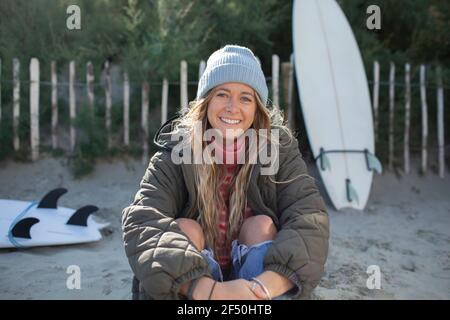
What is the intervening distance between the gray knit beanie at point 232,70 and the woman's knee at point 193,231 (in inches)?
24.5

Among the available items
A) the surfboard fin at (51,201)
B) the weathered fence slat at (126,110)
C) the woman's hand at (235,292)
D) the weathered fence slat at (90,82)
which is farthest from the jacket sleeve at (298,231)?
the weathered fence slat at (90,82)

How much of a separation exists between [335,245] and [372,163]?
5.54 ft

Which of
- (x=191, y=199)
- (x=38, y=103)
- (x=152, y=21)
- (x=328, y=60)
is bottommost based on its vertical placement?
(x=191, y=199)

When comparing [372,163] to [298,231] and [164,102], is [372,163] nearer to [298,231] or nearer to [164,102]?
[164,102]

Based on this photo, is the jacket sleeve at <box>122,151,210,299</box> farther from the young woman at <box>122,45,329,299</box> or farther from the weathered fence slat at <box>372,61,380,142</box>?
the weathered fence slat at <box>372,61,380,142</box>

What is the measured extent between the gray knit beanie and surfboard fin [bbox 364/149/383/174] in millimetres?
3226

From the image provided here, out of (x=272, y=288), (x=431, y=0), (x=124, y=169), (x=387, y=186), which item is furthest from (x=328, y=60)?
(x=272, y=288)

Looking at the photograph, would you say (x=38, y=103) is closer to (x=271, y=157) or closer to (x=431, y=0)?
(x=271, y=157)

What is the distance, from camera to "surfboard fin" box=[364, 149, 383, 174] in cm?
496

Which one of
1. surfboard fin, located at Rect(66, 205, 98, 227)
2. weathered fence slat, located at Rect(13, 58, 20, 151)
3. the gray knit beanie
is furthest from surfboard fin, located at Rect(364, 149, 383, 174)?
weathered fence slat, located at Rect(13, 58, 20, 151)

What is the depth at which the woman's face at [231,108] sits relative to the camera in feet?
6.75

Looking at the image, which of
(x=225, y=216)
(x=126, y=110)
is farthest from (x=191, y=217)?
(x=126, y=110)
